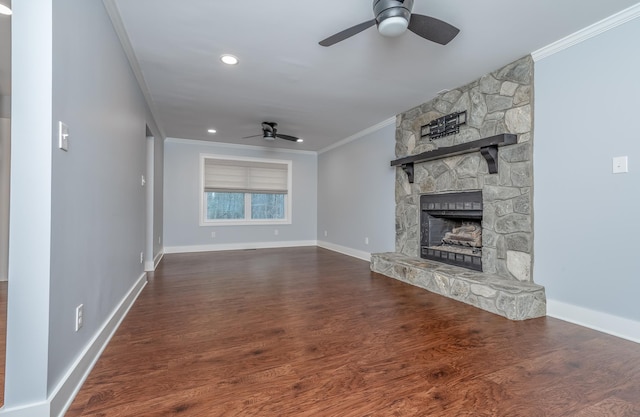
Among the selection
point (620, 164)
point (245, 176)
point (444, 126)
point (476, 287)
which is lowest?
point (476, 287)

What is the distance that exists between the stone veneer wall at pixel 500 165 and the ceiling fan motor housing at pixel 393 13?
1.77 m

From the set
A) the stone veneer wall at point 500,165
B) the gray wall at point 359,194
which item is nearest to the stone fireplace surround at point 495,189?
the stone veneer wall at point 500,165

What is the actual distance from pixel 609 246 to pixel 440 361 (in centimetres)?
170

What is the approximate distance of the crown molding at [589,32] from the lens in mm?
2176

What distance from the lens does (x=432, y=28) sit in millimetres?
1999

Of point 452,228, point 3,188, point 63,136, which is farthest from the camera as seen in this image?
point 452,228

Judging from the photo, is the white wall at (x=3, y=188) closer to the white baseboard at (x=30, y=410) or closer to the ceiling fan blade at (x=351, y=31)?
the white baseboard at (x=30, y=410)

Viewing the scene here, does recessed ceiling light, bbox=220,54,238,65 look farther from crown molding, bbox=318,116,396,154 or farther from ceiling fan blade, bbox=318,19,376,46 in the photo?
crown molding, bbox=318,116,396,154

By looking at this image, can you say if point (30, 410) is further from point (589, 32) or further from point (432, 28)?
point (589, 32)

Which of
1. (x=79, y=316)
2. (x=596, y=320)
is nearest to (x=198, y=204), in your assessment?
(x=79, y=316)

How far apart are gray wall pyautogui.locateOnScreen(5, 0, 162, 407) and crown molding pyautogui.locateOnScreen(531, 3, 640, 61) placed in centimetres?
358

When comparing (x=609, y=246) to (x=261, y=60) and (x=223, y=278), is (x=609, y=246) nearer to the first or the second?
(x=261, y=60)

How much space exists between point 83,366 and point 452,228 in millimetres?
4140

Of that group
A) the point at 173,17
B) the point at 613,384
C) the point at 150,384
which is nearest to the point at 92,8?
the point at 173,17
